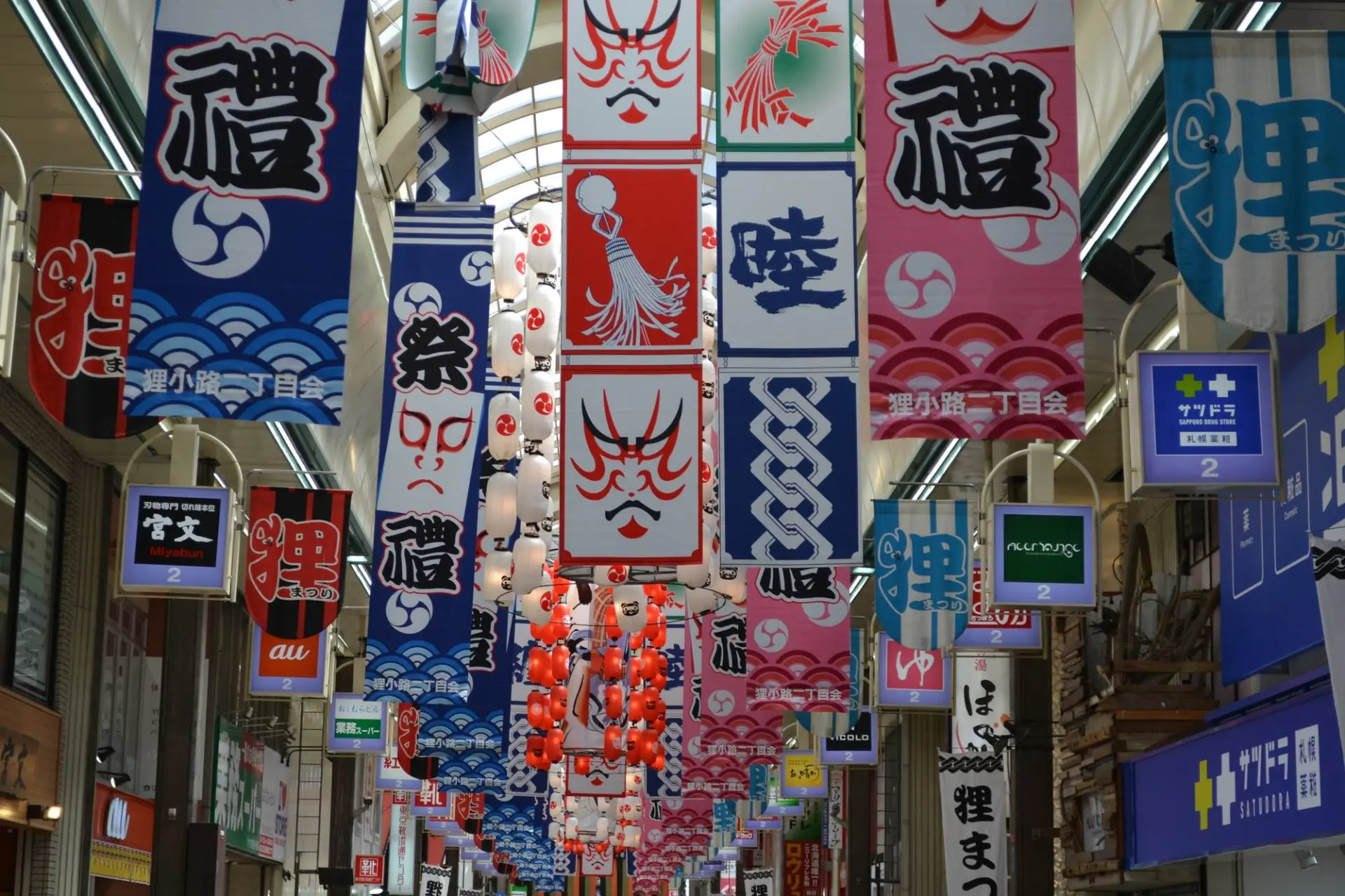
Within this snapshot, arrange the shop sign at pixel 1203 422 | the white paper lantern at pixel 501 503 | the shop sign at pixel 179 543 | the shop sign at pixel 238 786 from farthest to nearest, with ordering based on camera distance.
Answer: the shop sign at pixel 238 786, the white paper lantern at pixel 501 503, the shop sign at pixel 179 543, the shop sign at pixel 1203 422

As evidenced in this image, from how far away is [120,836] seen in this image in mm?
18891

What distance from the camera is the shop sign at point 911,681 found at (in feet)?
61.1

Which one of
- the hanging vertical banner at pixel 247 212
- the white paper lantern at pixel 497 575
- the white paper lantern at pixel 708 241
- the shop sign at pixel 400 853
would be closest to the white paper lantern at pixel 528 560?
the white paper lantern at pixel 497 575

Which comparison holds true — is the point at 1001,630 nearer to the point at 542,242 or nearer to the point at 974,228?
the point at 542,242

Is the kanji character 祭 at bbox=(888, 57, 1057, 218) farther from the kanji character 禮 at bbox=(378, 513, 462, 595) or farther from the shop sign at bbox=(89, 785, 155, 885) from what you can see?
the shop sign at bbox=(89, 785, 155, 885)

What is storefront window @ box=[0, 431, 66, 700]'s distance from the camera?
1555 cm

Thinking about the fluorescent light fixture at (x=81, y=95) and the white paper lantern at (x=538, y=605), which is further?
the white paper lantern at (x=538, y=605)

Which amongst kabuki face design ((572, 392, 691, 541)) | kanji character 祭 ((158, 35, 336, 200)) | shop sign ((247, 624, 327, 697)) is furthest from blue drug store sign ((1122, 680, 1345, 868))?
shop sign ((247, 624, 327, 697))

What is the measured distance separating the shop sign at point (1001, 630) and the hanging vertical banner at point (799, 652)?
1308mm

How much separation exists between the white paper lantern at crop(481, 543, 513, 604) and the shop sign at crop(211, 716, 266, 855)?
18.5ft

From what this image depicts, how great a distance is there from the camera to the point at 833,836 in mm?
29641

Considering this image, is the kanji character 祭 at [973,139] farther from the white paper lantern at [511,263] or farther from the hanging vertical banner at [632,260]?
the white paper lantern at [511,263]

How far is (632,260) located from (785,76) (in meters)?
1.36

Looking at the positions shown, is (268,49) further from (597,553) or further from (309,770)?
(309,770)
